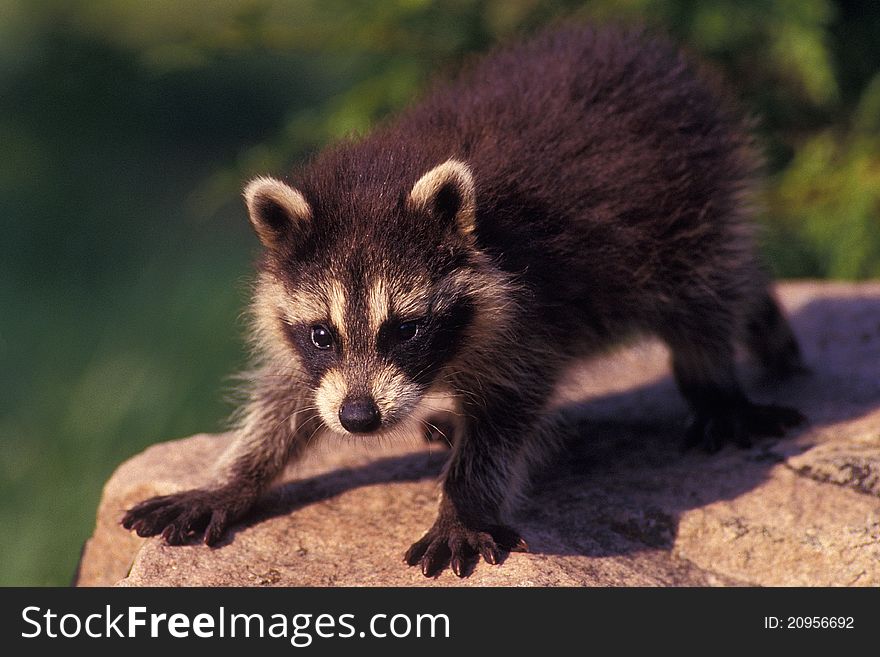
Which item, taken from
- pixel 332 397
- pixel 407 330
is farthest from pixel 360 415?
pixel 407 330

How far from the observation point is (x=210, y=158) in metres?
13.4

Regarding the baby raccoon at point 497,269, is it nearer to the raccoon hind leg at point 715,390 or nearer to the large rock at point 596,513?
the raccoon hind leg at point 715,390

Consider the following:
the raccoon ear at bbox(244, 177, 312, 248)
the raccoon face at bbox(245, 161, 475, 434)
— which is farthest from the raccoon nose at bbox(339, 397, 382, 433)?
the raccoon ear at bbox(244, 177, 312, 248)

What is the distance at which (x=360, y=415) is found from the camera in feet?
15.0

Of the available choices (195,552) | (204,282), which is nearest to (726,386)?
(195,552)

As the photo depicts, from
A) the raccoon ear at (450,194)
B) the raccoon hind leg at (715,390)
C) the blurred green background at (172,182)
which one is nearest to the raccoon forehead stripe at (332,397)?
the raccoon ear at (450,194)

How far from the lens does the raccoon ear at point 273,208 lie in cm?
491

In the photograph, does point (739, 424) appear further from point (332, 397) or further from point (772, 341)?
point (332, 397)

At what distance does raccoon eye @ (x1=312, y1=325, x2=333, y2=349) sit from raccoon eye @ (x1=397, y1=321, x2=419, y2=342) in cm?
30

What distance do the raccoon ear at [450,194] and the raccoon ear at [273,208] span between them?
48 cm

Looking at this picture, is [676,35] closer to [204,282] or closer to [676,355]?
[676,355]

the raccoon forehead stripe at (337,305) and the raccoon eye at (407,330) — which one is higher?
the raccoon forehead stripe at (337,305)

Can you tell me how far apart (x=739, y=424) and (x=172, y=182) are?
8375mm

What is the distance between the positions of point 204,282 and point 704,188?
6059 millimetres
